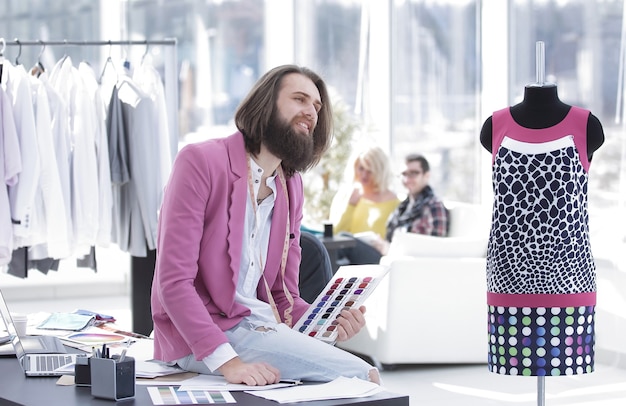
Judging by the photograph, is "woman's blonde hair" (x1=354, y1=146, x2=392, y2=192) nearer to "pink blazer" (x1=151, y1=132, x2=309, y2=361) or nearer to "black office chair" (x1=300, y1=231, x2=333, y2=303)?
"black office chair" (x1=300, y1=231, x2=333, y2=303)

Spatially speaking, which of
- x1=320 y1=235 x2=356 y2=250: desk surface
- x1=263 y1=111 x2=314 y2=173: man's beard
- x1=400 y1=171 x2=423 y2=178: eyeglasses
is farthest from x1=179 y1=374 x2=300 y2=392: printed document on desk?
x1=400 y1=171 x2=423 y2=178: eyeglasses

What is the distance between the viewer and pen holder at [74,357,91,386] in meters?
2.58

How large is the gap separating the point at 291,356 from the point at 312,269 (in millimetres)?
980

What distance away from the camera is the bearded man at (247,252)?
2730 mm

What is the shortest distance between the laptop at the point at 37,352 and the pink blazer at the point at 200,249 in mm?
270

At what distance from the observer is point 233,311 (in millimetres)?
2852

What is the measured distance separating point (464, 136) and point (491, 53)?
761 mm

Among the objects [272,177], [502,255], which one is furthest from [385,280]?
[272,177]

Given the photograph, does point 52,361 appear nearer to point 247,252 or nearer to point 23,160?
point 247,252

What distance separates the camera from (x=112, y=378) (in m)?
2.42

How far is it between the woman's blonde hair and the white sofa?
1398 millimetres

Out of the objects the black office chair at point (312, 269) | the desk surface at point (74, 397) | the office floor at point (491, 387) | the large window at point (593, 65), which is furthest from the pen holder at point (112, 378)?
the large window at point (593, 65)

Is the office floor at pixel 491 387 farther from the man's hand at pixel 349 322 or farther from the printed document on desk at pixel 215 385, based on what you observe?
the printed document on desk at pixel 215 385

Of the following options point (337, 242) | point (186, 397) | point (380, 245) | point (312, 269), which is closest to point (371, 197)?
point (380, 245)
